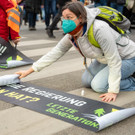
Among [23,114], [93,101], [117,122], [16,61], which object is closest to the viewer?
[117,122]

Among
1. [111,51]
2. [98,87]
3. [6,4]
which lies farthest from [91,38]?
[6,4]

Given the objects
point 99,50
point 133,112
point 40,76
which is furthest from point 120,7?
point 133,112

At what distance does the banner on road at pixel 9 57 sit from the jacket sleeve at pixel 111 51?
6.18 ft

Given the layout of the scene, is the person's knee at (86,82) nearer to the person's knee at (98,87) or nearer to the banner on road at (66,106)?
the person's knee at (98,87)

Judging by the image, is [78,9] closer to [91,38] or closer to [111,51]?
[91,38]

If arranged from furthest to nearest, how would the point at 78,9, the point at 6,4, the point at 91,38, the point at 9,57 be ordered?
the point at 9,57 < the point at 6,4 < the point at 91,38 < the point at 78,9

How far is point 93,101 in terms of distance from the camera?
287 cm

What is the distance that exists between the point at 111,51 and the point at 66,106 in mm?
682

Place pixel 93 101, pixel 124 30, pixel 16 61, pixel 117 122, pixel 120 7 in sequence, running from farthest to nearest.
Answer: pixel 120 7, pixel 16 61, pixel 124 30, pixel 93 101, pixel 117 122

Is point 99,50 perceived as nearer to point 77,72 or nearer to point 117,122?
point 117,122

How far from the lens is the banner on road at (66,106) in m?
2.33

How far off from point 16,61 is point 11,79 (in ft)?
3.84

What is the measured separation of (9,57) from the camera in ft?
15.2

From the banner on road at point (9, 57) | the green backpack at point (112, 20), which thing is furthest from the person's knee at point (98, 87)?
the banner on road at point (9, 57)
